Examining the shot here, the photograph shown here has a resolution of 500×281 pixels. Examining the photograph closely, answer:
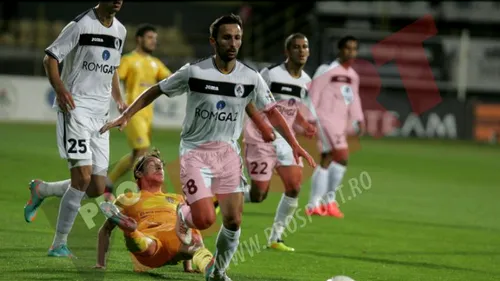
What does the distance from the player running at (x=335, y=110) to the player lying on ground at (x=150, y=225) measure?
5932mm

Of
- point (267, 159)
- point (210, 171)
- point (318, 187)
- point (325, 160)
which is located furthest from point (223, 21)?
point (325, 160)

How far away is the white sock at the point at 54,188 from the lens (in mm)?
9341

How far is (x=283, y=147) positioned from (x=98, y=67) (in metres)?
2.78

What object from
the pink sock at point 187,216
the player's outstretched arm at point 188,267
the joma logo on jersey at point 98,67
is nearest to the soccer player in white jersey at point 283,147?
the joma logo on jersey at point 98,67

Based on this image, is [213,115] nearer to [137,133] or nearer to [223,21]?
[223,21]

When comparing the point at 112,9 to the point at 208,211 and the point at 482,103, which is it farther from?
the point at 482,103

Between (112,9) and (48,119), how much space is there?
21854 mm

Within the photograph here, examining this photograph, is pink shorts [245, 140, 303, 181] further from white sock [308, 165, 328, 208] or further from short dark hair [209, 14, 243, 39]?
short dark hair [209, 14, 243, 39]

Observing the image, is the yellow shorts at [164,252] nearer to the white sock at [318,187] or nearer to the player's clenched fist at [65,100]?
the player's clenched fist at [65,100]

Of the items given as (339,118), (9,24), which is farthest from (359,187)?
(9,24)

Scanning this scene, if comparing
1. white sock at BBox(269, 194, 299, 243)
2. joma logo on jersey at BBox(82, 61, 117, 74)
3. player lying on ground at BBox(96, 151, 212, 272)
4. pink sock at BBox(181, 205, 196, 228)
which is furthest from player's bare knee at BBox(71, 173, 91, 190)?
white sock at BBox(269, 194, 299, 243)

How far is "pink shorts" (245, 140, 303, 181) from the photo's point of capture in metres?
10.9

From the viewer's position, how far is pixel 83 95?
883 cm

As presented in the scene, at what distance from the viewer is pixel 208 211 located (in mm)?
7484
